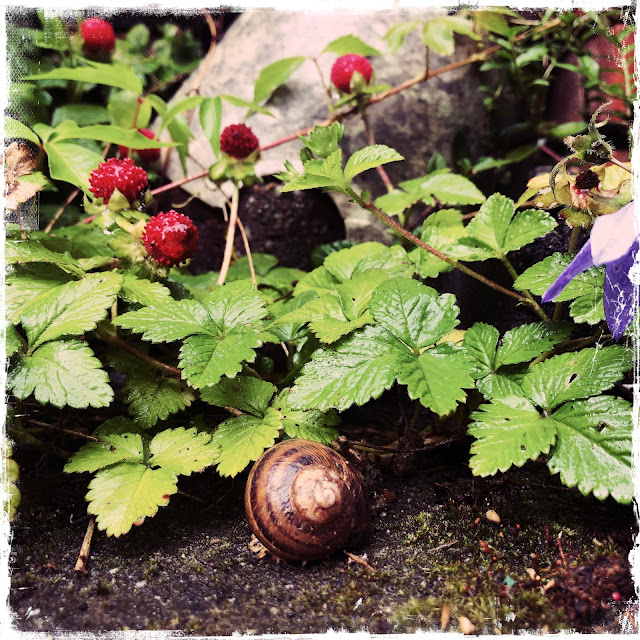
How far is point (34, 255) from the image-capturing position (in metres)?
1.20

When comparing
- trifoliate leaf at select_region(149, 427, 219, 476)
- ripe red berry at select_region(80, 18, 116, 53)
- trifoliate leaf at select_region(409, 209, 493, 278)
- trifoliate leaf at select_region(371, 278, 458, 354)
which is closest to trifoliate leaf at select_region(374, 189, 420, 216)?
trifoliate leaf at select_region(409, 209, 493, 278)

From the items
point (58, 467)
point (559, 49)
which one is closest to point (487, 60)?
point (559, 49)

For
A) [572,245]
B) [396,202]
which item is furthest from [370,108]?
[572,245]

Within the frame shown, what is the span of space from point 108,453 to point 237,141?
1057 mm

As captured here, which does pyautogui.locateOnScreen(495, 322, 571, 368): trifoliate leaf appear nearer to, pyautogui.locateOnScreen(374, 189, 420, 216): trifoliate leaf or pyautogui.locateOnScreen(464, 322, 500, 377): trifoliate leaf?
pyautogui.locateOnScreen(464, 322, 500, 377): trifoliate leaf

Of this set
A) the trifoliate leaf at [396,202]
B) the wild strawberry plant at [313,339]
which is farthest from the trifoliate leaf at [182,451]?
the trifoliate leaf at [396,202]

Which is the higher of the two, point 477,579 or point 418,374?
point 418,374

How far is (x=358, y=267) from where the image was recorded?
1.50 metres

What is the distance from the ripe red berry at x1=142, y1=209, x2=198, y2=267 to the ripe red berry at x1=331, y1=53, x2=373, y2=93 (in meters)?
0.96

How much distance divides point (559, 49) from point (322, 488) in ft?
6.64

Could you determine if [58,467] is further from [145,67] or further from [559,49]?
[559,49]

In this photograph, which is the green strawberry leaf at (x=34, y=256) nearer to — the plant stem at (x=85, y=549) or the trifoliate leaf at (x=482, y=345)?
the plant stem at (x=85, y=549)

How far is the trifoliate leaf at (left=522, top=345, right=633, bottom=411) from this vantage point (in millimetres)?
979

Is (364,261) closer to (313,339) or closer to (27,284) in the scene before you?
(313,339)
